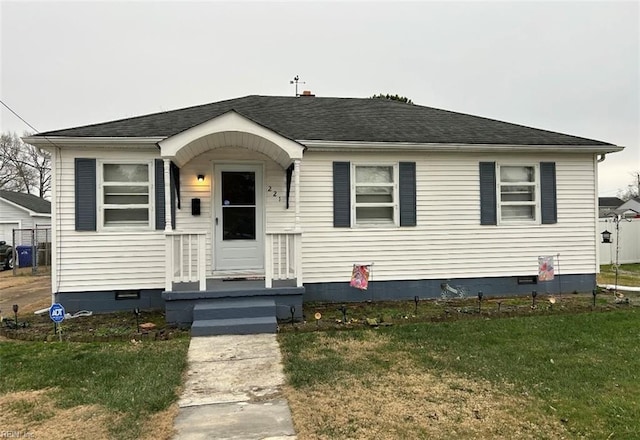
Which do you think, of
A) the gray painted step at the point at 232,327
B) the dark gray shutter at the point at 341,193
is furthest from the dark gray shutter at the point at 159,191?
the dark gray shutter at the point at 341,193

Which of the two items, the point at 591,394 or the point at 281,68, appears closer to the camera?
the point at 591,394

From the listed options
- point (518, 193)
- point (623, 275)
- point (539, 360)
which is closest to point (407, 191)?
point (518, 193)

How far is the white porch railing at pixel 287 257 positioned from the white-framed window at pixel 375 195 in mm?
1553

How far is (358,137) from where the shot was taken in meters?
7.42

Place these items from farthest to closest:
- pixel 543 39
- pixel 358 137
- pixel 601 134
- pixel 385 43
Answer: pixel 601 134, pixel 385 43, pixel 543 39, pixel 358 137

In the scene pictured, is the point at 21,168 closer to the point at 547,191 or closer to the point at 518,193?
the point at 518,193

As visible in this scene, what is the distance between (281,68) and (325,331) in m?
15.7

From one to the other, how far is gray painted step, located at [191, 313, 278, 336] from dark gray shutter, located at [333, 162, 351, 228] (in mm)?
2578

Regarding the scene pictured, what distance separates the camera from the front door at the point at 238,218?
7305 millimetres

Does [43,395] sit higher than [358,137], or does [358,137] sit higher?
[358,137]

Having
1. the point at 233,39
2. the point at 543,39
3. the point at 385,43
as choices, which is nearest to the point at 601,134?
the point at 543,39

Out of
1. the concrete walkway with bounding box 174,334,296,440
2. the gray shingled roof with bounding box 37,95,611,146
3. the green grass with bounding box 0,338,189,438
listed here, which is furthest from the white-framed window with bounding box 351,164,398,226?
the green grass with bounding box 0,338,189,438

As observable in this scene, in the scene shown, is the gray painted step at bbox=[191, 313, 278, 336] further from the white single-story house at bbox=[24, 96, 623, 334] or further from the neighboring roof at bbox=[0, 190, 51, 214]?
the neighboring roof at bbox=[0, 190, 51, 214]

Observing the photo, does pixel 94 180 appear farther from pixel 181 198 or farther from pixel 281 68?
pixel 281 68
